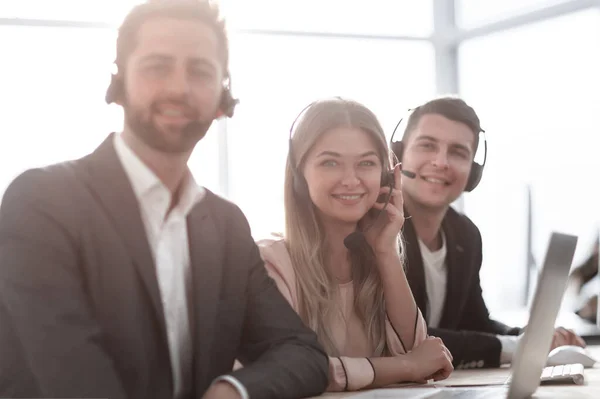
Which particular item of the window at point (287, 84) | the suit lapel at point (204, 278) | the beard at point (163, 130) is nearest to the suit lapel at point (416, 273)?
the suit lapel at point (204, 278)

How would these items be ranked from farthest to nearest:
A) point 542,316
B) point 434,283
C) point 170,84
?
1. point 434,283
2. point 170,84
3. point 542,316

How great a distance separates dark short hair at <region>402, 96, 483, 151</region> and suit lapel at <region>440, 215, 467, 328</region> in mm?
319

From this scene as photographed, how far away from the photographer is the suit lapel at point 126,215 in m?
1.32

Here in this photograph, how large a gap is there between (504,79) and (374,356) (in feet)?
8.19

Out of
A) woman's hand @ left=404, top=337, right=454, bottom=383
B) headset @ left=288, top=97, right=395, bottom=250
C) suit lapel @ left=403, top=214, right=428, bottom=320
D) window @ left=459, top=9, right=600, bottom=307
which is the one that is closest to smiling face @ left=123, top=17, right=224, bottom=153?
headset @ left=288, top=97, right=395, bottom=250

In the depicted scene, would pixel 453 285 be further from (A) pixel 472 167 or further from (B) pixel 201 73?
(B) pixel 201 73

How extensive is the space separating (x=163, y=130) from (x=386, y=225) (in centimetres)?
60

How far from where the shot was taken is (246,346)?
1.53m

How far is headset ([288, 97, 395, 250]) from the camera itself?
5.70 feet

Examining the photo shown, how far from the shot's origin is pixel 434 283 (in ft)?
7.35

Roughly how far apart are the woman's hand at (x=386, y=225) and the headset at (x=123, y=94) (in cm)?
45

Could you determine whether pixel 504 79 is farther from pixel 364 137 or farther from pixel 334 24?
pixel 364 137

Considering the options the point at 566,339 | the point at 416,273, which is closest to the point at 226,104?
the point at 416,273

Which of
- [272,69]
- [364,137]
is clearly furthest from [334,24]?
[364,137]
